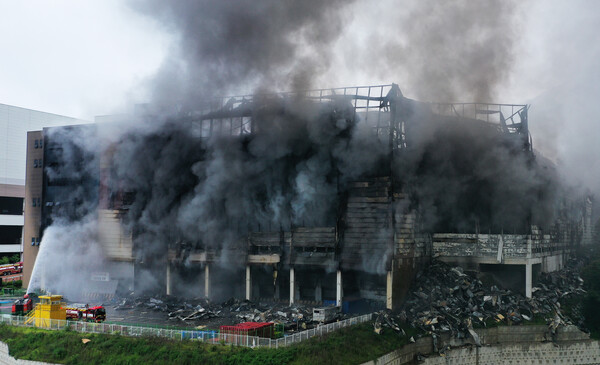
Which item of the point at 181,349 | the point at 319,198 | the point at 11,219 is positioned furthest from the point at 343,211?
the point at 11,219

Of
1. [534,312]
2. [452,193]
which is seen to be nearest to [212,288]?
[452,193]

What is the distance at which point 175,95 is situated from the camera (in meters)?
53.8

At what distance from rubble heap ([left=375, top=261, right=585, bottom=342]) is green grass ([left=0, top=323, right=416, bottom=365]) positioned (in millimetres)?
3156

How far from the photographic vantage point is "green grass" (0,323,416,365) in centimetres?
3066

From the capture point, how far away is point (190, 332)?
109 ft

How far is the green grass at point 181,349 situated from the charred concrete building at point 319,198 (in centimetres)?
965

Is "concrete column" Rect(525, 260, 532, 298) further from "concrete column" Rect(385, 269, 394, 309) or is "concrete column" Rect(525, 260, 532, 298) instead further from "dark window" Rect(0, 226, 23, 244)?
"dark window" Rect(0, 226, 23, 244)

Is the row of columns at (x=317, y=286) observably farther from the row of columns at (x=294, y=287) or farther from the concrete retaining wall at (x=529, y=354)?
the concrete retaining wall at (x=529, y=354)

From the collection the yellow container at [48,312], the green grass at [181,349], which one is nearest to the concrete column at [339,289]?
the green grass at [181,349]

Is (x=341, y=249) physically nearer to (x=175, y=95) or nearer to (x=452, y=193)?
(x=452, y=193)

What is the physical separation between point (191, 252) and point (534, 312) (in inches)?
1146

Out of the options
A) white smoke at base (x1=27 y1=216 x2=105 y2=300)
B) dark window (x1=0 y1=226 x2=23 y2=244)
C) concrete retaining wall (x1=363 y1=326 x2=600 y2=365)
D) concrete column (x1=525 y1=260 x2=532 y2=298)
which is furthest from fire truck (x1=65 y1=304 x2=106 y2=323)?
dark window (x1=0 y1=226 x2=23 y2=244)

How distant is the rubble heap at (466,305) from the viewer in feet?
135

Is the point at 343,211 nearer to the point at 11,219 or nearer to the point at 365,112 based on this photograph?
the point at 365,112
